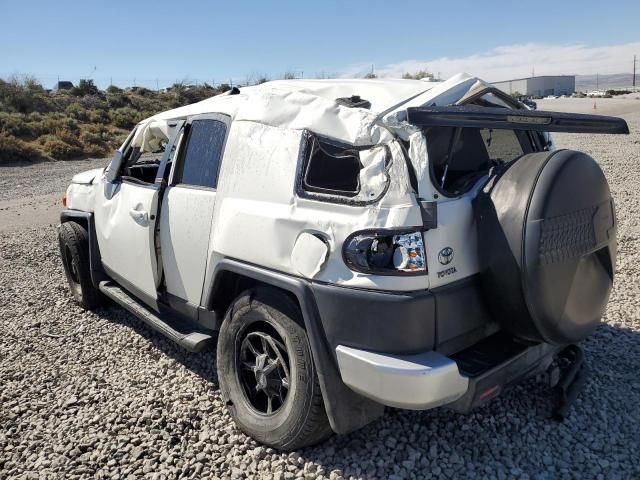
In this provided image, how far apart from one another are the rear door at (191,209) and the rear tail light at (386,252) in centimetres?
119

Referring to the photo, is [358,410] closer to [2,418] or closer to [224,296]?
[224,296]

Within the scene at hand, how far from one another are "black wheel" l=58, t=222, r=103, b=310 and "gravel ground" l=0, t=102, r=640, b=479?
537 mm

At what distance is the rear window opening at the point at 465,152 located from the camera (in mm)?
2756

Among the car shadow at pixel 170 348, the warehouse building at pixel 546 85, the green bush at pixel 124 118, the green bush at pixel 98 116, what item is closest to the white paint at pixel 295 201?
the car shadow at pixel 170 348

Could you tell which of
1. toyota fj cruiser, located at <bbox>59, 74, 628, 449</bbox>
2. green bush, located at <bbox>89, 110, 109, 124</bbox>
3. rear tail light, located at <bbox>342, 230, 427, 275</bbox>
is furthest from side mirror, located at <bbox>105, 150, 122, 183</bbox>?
→ green bush, located at <bbox>89, 110, 109, 124</bbox>

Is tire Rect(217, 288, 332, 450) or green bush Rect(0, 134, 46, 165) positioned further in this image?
green bush Rect(0, 134, 46, 165)

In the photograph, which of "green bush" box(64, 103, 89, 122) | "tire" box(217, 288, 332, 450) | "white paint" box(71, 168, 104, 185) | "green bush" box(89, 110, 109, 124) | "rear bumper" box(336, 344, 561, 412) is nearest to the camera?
"rear bumper" box(336, 344, 561, 412)

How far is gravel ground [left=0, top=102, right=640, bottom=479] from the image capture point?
2.83 meters

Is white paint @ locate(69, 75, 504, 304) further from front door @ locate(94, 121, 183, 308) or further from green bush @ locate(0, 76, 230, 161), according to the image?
green bush @ locate(0, 76, 230, 161)

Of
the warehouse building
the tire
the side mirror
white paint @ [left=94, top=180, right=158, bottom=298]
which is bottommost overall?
the tire

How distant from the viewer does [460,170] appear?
3.04m

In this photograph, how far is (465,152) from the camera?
3.08 metres

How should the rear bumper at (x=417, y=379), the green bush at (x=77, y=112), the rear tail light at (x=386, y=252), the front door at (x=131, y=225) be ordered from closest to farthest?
the rear bumper at (x=417, y=379) < the rear tail light at (x=386, y=252) < the front door at (x=131, y=225) < the green bush at (x=77, y=112)

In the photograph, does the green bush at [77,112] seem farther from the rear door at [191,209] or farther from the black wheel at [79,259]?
the rear door at [191,209]
